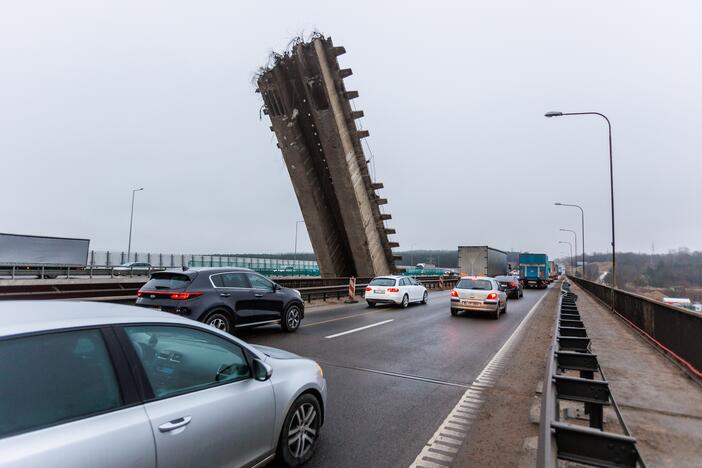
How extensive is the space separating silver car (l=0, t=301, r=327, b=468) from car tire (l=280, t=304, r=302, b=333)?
7132mm

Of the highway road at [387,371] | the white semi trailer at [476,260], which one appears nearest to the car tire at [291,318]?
the highway road at [387,371]

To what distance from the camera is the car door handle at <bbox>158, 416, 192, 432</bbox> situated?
2334 mm

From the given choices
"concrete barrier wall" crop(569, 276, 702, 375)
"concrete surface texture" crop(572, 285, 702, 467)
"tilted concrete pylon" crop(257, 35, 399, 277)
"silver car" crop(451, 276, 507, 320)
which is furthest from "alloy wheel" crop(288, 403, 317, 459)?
"tilted concrete pylon" crop(257, 35, 399, 277)

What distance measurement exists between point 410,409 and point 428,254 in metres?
134

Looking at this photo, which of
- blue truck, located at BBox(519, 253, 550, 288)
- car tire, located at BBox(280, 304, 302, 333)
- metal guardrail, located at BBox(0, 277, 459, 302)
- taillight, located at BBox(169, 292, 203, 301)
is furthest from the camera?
blue truck, located at BBox(519, 253, 550, 288)

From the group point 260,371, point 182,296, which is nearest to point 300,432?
point 260,371

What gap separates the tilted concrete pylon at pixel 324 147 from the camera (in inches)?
830

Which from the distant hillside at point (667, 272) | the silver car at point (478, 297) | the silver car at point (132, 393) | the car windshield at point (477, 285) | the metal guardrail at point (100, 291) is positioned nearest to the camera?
the silver car at point (132, 393)

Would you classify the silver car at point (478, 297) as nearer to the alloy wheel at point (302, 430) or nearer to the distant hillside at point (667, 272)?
the alloy wheel at point (302, 430)

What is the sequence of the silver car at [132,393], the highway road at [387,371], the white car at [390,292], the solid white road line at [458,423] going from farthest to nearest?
the white car at [390,292] < the highway road at [387,371] < the solid white road line at [458,423] < the silver car at [132,393]

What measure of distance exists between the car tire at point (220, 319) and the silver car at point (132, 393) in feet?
18.3

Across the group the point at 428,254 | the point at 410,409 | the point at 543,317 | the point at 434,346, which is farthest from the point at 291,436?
the point at 428,254

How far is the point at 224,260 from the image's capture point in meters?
38.2

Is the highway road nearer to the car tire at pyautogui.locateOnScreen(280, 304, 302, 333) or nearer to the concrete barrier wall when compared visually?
the car tire at pyautogui.locateOnScreen(280, 304, 302, 333)
